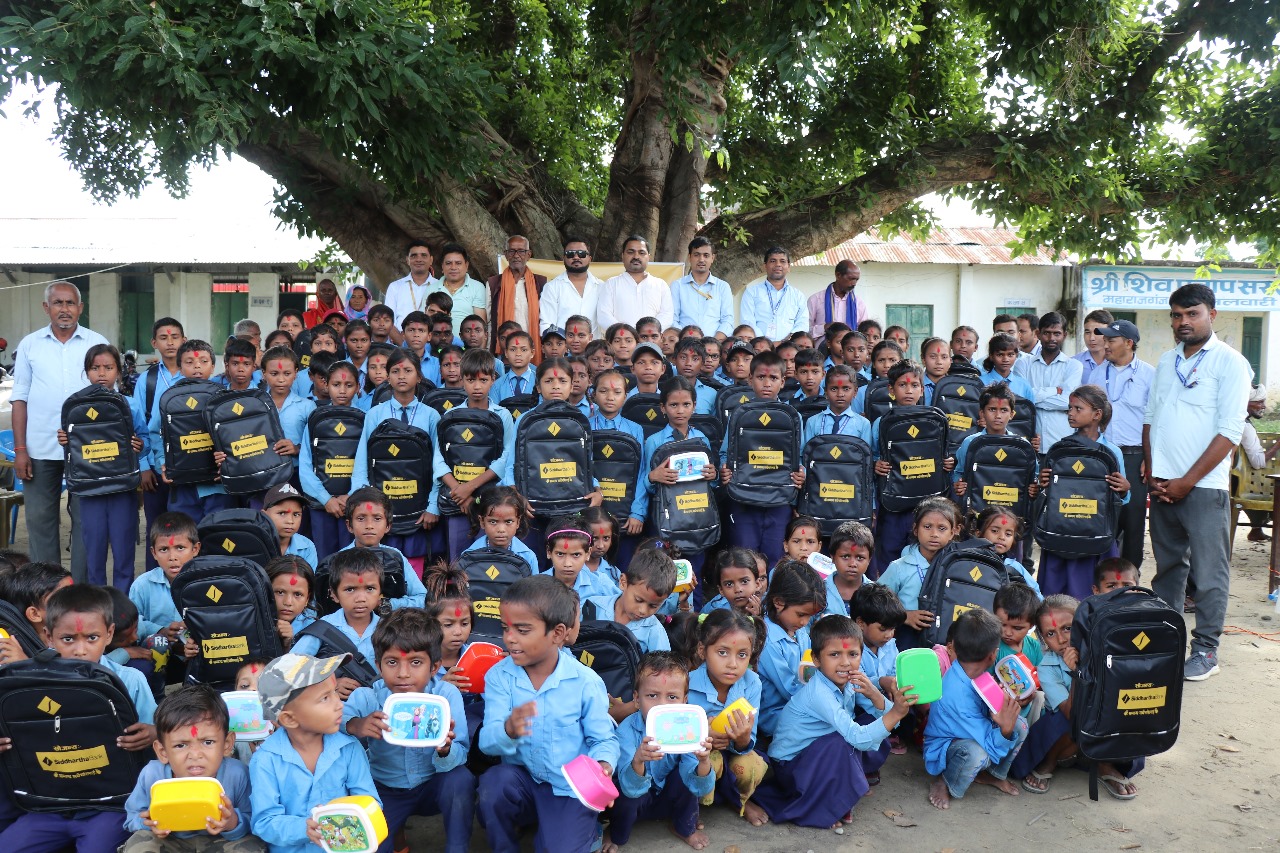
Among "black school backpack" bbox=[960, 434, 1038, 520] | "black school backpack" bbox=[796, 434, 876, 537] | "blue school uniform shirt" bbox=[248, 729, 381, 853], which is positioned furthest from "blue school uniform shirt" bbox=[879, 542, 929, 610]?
"blue school uniform shirt" bbox=[248, 729, 381, 853]

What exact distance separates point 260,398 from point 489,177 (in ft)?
14.5

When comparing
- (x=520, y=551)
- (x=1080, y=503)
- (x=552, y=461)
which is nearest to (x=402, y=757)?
(x=520, y=551)

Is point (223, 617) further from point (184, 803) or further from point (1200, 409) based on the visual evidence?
point (1200, 409)

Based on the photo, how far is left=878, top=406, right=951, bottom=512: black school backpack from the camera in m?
6.01

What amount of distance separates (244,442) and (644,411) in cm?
235

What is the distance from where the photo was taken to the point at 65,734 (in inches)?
130

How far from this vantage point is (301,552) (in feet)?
17.2

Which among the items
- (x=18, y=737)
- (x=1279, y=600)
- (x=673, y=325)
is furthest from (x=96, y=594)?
(x=1279, y=600)

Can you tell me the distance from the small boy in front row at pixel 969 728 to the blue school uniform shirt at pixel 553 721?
1.55 meters

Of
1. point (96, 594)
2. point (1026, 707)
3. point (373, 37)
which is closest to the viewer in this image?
point (96, 594)

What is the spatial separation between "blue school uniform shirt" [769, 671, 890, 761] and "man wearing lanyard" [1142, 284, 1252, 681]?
102 inches

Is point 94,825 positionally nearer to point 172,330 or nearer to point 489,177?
point 172,330

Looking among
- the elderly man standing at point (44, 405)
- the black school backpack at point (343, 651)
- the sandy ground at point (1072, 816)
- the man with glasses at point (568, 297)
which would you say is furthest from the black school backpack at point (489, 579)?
the man with glasses at point (568, 297)

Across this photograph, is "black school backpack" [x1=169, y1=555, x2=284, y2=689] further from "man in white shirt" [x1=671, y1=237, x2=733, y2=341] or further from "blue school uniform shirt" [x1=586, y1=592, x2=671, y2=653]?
"man in white shirt" [x1=671, y1=237, x2=733, y2=341]
